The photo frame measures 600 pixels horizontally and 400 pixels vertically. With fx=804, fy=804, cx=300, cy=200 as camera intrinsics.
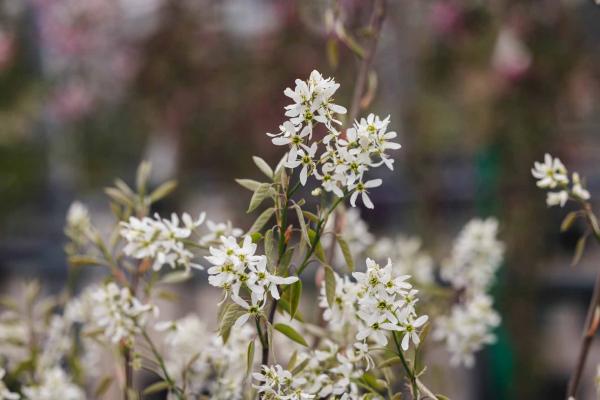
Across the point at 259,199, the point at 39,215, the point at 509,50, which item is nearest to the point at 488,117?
the point at 509,50

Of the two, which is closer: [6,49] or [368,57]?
[368,57]

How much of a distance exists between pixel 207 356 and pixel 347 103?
188 centimetres

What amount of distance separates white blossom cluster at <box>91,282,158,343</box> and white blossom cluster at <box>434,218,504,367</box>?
30 centimetres

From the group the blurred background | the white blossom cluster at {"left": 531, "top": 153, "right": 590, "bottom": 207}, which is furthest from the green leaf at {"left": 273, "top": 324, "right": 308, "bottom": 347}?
the blurred background

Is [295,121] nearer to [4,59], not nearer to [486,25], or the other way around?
[486,25]

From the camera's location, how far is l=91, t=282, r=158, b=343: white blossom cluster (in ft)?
2.08

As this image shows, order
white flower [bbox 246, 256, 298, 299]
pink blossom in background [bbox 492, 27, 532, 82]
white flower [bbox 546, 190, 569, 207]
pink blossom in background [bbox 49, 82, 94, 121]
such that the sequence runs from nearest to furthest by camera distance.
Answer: white flower [bbox 246, 256, 298, 299] < white flower [bbox 546, 190, 569, 207] < pink blossom in background [bbox 492, 27, 532, 82] < pink blossom in background [bbox 49, 82, 94, 121]

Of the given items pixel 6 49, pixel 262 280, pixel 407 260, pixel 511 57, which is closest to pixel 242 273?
pixel 262 280

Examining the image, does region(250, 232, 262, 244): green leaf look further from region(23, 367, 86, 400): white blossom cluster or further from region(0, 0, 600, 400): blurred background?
region(0, 0, 600, 400): blurred background

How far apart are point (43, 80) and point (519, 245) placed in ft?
6.12

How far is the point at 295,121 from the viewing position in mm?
509

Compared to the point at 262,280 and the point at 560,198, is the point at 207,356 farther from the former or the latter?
the point at 560,198

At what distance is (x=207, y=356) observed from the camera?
0.68m

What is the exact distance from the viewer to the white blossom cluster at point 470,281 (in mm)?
777
